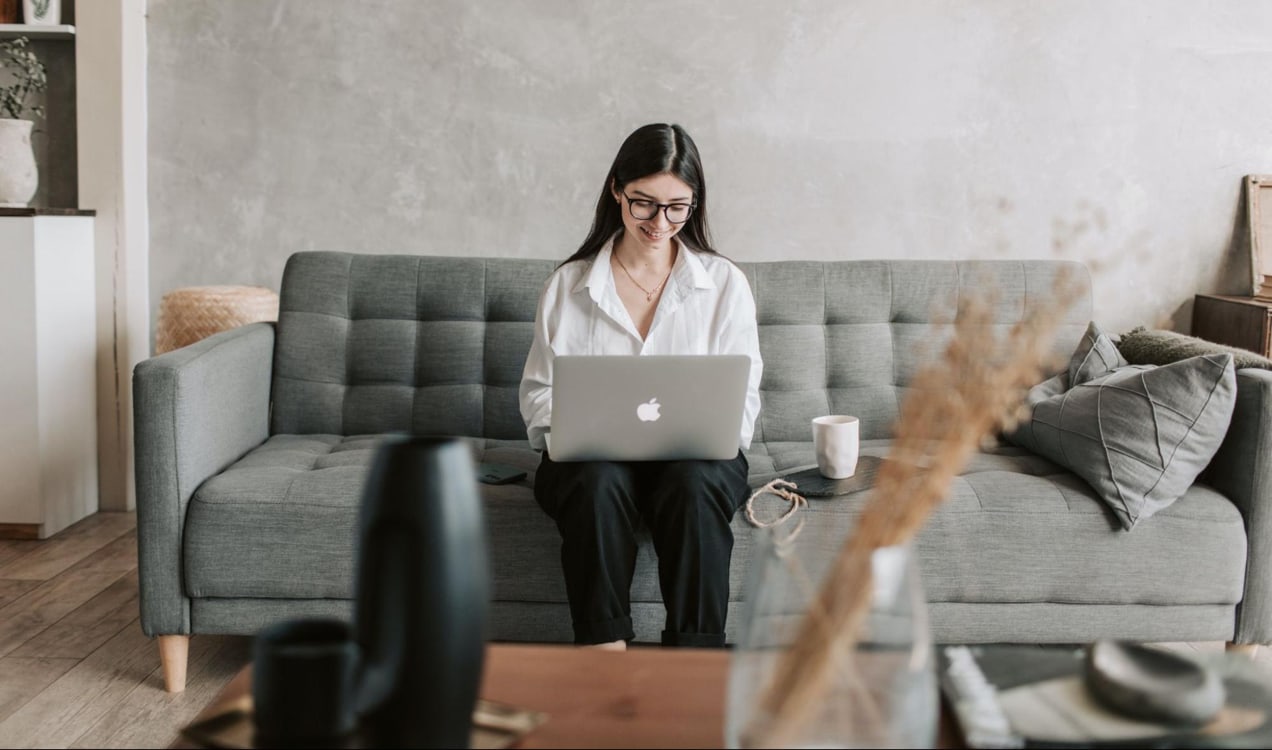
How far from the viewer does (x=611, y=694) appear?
1.21 m

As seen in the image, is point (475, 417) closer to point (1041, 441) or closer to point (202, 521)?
point (202, 521)

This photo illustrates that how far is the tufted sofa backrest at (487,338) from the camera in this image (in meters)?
2.72

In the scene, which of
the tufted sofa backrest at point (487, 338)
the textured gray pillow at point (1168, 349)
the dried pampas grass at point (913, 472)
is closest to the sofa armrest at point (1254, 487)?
the textured gray pillow at point (1168, 349)

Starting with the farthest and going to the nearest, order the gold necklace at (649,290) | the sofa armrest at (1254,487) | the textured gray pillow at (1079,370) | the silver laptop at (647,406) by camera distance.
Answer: the textured gray pillow at (1079,370), the gold necklace at (649,290), the sofa armrest at (1254,487), the silver laptop at (647,406)

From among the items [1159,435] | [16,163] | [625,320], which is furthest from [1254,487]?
[16,163]

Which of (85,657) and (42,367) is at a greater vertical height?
(42,367)

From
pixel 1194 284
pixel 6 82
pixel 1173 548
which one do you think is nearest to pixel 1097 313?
pixel 1194 284

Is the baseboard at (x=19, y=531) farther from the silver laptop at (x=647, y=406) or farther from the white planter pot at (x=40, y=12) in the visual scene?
the silver laptop at (x=647, y=406)

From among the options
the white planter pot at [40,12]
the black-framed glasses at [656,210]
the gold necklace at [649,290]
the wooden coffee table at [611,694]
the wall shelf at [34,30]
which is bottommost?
the wooden coffee table at [611,694]

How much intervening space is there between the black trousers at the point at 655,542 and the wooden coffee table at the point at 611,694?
2.11ft

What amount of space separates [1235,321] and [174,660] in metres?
2.97

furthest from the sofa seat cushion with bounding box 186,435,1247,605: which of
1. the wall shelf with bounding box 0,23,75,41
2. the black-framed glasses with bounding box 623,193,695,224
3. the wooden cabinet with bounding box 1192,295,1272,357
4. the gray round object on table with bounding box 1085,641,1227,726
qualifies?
the wall shelf with bounding box 0,23,75,41

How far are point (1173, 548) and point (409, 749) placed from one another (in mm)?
1801

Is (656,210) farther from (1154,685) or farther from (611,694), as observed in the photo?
(1154,685)
